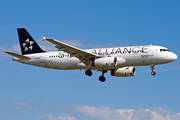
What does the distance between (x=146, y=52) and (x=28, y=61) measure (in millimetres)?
19173

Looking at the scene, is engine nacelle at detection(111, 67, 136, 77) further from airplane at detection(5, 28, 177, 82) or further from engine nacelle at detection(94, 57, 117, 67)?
engine nacelle at detection(94, 57, 117, 67)

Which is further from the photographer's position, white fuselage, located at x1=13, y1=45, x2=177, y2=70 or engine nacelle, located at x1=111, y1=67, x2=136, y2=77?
engine nacelle, located at x1=111, y1=67, x2=136, y2=77

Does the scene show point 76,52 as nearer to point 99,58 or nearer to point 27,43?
point 99,58

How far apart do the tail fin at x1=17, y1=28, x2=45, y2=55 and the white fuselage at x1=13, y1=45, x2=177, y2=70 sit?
109 inches

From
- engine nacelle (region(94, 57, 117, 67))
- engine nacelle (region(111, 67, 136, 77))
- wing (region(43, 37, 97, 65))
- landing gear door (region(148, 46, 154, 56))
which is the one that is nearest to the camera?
wing (region(43, 37, 97, 65))

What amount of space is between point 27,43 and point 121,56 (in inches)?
700

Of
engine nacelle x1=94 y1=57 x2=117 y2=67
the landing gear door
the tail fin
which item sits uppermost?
the tail fin

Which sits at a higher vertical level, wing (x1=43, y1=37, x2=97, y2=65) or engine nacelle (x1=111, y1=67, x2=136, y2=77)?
wing (x1=43, y1=37, x2=97, y2=65)

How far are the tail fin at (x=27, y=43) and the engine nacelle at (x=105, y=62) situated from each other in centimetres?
1192

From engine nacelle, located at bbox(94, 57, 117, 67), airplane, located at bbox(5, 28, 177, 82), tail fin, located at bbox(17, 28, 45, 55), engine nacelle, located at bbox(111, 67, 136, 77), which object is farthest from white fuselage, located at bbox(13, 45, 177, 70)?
engine nacelle, located at bbox(111, 67, 136, 77)

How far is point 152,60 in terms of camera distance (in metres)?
46.2

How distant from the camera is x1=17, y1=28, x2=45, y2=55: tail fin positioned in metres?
55.1

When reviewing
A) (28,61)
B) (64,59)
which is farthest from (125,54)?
(28,61)

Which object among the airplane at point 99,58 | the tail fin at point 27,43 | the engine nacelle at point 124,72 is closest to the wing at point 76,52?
the airplane at point 99,58
